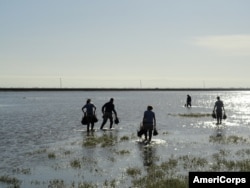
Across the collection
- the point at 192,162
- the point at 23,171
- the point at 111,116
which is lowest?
the point at 23,171

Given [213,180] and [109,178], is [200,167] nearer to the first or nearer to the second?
[109,178]

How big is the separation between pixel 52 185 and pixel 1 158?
251 inches

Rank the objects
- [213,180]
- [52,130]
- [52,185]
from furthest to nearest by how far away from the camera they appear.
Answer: [52,130] < [52,185] < [213,180]

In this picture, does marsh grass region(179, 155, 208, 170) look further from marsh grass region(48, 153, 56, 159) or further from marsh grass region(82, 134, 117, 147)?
marsh grass region(82, 134, 117, 147)

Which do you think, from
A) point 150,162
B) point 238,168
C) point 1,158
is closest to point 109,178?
point 150,162

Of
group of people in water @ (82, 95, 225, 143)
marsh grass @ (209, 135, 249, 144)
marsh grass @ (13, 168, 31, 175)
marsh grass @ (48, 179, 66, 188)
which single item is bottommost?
marsh grass @ (13, 168, 31, 175)

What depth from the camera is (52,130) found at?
1280 inches

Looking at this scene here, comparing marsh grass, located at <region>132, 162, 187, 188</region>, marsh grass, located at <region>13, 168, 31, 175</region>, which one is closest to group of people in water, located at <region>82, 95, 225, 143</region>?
marsh grass, located at <region>132, 162, 187, 188</region>

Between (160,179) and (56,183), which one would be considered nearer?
(56,183)

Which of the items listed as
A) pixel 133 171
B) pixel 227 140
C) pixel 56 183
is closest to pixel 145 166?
pixel 133 171

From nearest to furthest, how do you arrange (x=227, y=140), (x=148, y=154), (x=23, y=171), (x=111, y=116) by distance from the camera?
(x=23, y=171)
(x=148, y=154)
(x=227, y=140)
(x=111, y=116)

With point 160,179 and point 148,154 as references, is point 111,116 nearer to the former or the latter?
point 148,154

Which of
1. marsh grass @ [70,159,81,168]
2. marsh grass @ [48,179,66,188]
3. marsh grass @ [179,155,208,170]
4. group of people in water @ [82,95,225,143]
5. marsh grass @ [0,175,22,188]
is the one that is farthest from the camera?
group of people in water @ [82,95,225,143]

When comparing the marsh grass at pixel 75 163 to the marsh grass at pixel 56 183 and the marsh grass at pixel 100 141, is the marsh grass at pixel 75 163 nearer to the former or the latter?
the marsh grass at pixel 56 183
